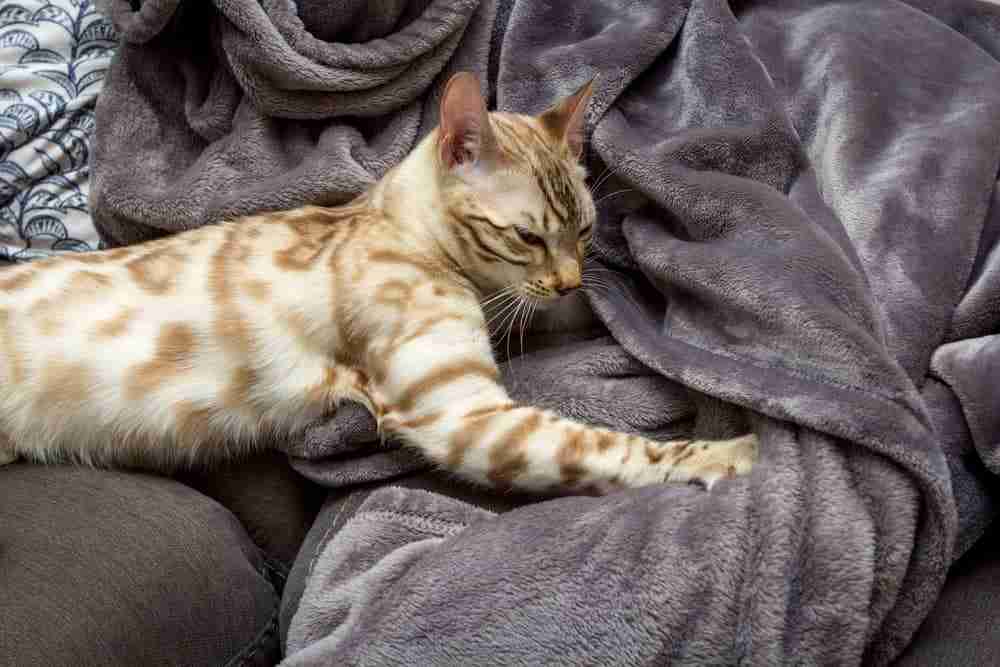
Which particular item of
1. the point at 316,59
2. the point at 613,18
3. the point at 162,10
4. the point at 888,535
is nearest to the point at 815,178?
the point at 613,18

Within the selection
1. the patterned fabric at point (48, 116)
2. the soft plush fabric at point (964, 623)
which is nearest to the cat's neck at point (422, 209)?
the patterned fabric at point (48, 116)

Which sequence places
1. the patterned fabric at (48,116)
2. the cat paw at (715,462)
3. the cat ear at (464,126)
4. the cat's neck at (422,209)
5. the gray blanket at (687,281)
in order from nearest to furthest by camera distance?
the gray blanket at (687,281), the cat paw at (715,462), the cat ear at (464,126), the cat's neck at (422,209), the patterned fabric at (48,116)

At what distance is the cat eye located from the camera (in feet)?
3.95

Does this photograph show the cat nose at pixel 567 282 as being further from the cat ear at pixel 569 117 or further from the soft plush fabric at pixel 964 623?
the soft plush fabric at pixel 964 623

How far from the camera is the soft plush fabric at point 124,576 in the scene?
92cm

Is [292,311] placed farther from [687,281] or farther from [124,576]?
[687,281]

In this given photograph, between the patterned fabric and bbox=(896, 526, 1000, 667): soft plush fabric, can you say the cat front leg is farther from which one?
the patterned fabric

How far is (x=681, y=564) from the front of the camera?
846 millimetres

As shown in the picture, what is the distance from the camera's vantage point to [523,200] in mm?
1203

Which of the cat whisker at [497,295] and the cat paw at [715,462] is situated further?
the cat whisker at [497,295]

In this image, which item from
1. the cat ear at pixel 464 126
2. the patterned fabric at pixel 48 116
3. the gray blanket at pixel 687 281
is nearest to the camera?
the gray blanket at pixel 687 281

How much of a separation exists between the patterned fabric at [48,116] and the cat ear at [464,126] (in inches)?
27.6

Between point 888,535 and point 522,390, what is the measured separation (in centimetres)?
51

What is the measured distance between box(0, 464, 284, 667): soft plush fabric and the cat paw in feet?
1.85
